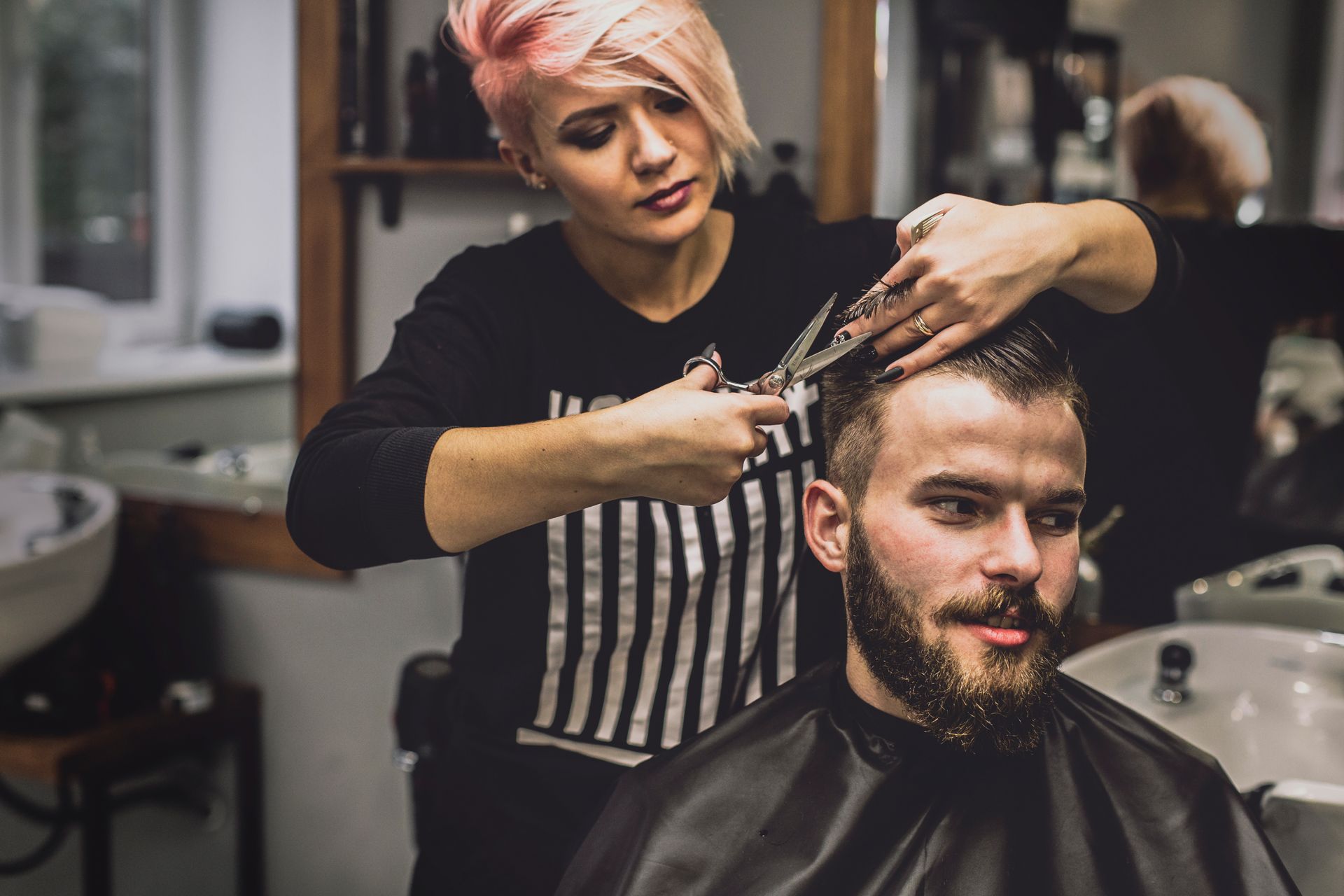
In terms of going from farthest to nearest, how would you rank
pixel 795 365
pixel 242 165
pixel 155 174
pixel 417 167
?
pixel 155 174
pixel 242 165
pixel 417 167
pixel 795 365

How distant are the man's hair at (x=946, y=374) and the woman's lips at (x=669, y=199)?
0.20m

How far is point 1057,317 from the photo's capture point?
98cm

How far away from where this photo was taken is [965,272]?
900 mm

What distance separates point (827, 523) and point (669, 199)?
1.12ft

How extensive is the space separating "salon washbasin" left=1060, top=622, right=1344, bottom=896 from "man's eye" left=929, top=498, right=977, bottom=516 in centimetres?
36

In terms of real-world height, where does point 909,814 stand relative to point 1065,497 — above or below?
below

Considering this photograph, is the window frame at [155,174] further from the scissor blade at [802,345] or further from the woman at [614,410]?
the scissor blade at [802,345]

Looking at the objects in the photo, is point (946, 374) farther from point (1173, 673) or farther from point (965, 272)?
point (1173, 673)

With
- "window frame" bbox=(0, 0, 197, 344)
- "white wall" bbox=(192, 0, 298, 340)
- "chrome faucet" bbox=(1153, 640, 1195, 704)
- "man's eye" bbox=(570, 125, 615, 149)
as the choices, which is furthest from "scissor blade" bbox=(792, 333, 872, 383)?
"window frame" bbox=(0, 0, 197, 344)

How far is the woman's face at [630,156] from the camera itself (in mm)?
961

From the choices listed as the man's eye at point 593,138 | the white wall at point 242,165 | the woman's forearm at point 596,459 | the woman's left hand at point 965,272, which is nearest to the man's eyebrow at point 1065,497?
the woman's left hand at point 965,272

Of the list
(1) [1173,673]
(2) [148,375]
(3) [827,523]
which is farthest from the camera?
(2) [148,375]

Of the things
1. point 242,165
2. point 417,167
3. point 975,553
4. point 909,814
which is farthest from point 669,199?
point 242,165

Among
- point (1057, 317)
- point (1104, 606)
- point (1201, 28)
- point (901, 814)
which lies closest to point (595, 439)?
point (1057, 317)
